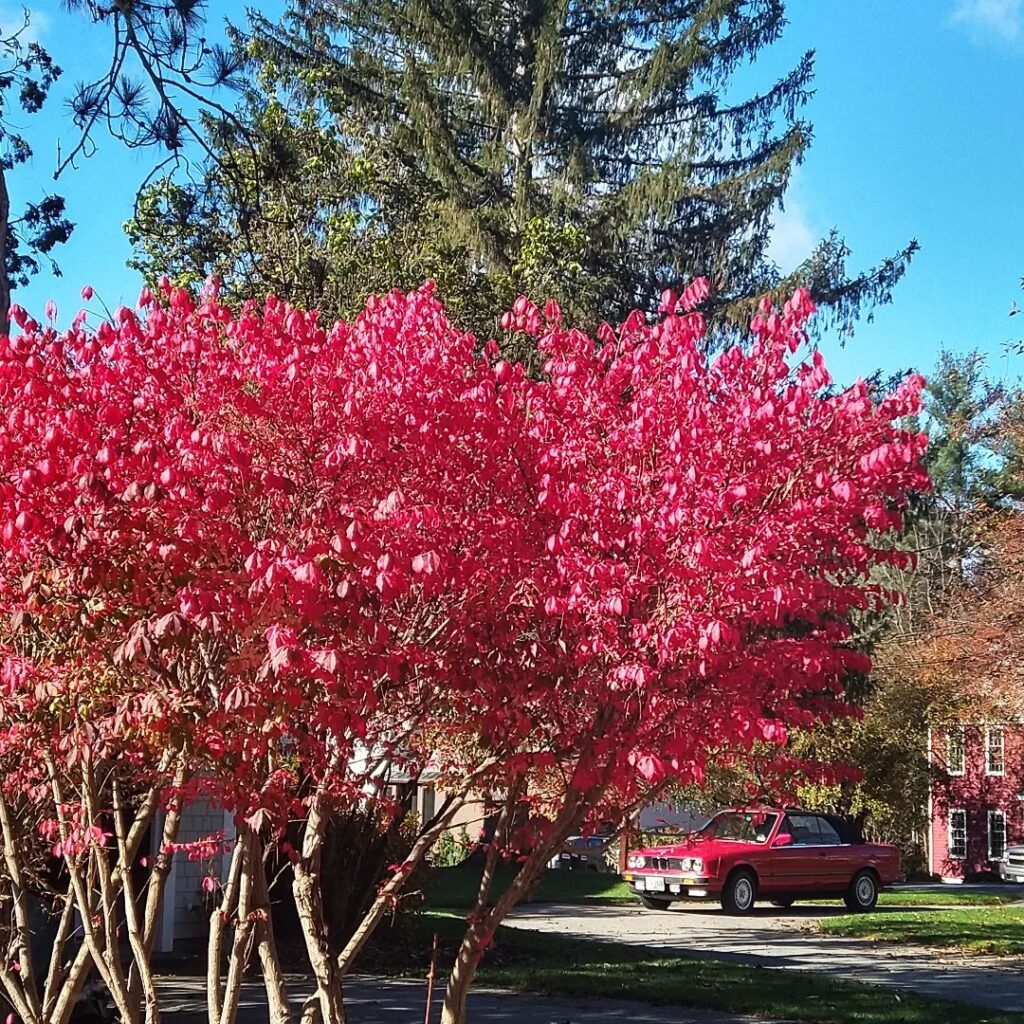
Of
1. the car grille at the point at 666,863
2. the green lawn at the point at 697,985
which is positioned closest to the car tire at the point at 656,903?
the car grille at the point at 666,863

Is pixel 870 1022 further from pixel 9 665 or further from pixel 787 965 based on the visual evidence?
pixel 9 665

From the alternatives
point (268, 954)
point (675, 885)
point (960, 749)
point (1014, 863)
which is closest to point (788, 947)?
point (675, 885)

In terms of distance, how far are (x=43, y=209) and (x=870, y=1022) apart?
14.1 m

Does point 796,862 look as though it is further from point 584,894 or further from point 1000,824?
point 1000,824

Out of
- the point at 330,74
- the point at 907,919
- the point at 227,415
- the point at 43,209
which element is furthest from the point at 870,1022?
the point at 330,74

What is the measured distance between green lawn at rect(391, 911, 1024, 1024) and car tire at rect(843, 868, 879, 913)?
25.8ft

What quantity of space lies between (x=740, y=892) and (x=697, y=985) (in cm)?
923

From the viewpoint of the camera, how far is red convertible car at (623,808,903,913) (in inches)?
845

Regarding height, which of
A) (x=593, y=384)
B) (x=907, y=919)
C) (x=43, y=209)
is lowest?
(x=907, y=919)

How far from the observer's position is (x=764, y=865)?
71.3ft

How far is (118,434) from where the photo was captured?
5727 millimetres

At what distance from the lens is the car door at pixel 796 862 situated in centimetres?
2192

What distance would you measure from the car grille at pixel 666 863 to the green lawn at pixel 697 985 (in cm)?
546

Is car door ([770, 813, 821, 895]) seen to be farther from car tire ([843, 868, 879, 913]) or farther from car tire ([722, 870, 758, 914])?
car tire ([843, 868, 879, 913])
